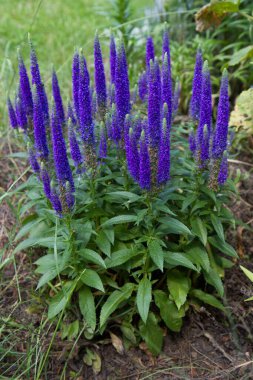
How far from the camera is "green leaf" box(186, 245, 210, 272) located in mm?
3688

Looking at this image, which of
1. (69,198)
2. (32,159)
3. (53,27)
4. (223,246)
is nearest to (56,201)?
(69,198)

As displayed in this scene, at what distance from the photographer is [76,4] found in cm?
1052

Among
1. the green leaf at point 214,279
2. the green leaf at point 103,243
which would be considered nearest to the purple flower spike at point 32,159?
the green leaf at point 103,243

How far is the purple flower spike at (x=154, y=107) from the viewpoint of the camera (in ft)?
10.0

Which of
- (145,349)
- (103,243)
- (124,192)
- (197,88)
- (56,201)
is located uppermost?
(197,88)

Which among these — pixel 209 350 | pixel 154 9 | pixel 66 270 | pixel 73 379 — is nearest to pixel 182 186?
pixel 66 270

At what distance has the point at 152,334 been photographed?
382cm

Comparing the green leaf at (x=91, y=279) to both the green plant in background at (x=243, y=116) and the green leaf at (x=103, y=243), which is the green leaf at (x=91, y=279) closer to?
the green leaf at (x=103, y=243)

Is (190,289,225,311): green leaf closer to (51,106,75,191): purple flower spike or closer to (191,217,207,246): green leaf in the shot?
(191,217,207,246): green leaf

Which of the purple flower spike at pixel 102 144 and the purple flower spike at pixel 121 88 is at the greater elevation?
the purple flower spike at pixel 121 88

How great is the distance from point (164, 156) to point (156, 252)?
702 mm

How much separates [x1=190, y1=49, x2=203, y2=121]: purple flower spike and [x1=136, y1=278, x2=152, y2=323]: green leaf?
4.38ft

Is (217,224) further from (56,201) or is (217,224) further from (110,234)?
(56,201)

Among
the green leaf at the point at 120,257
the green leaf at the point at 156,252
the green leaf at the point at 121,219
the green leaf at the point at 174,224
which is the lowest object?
the green leaf at the point at 120,257
